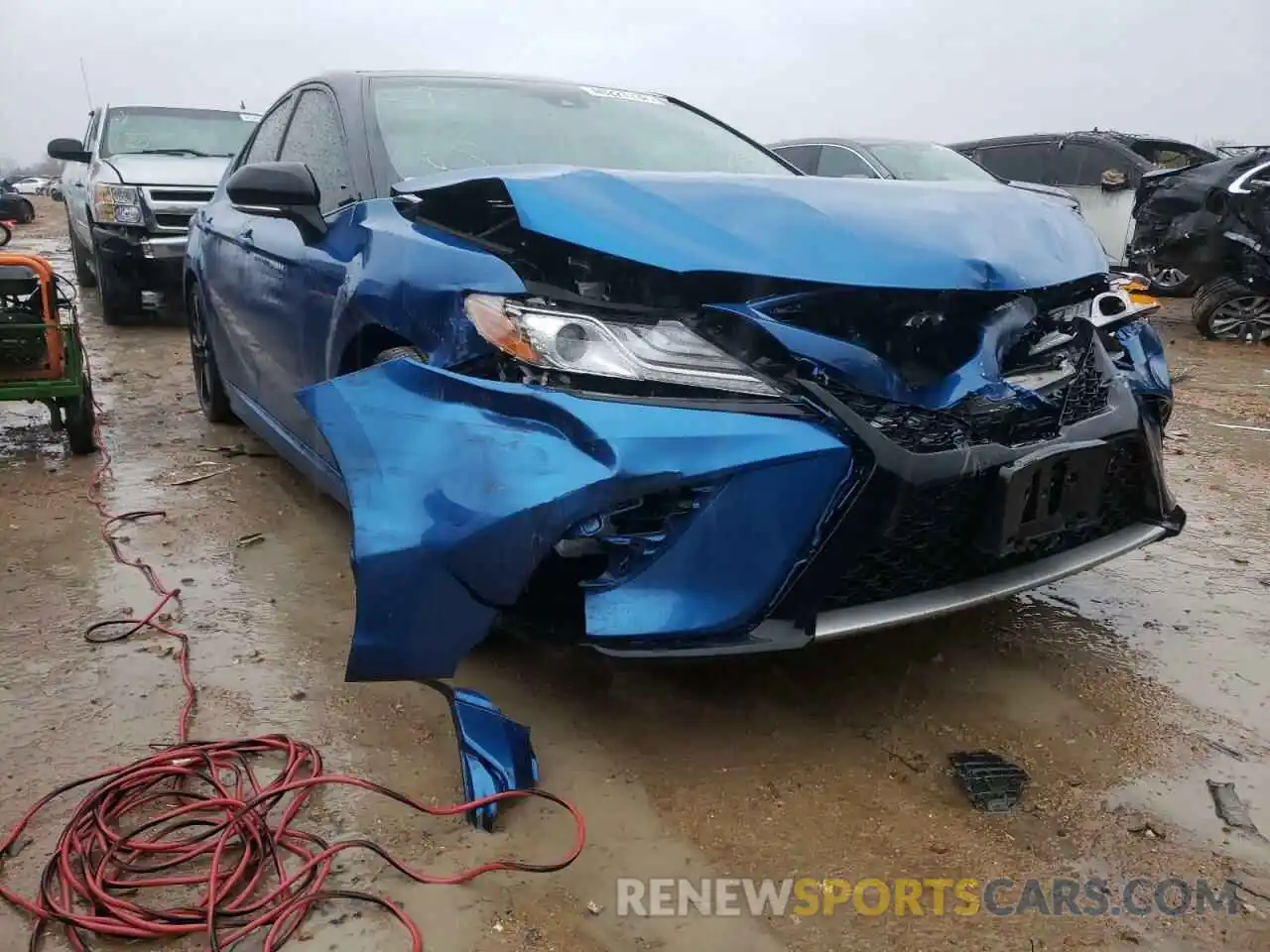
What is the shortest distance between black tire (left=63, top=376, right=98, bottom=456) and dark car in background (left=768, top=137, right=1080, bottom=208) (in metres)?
5.98

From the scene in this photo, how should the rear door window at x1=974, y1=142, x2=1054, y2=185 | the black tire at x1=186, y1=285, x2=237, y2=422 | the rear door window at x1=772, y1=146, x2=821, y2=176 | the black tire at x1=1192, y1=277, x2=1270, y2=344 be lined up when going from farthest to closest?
the rear door window at x1=974, y1=142, x2=1054, y2=185 < the rear door window at x1=772, y1=146, x2=821, y2=176 < the black tire at x1=1192, y1=277, x2=1270, y2=344 < the black tire at x1=186, y1=285, x2=237, y2=422

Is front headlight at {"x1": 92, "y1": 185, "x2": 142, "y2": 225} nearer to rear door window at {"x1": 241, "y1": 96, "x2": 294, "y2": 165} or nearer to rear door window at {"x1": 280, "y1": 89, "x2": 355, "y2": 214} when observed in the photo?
rear door window at {"x1": 241, "y1": 96, "x2": 294, "y2": 165}

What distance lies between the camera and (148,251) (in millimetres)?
7527

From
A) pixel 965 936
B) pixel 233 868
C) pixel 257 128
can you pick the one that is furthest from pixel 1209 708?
pixel 257 128

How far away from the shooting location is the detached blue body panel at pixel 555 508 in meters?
1.81

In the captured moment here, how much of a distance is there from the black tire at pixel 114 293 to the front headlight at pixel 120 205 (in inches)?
13.6

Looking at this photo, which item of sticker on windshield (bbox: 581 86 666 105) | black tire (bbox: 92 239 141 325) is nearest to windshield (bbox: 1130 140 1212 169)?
sticker on windshield (bbox: 581 86 666 105)

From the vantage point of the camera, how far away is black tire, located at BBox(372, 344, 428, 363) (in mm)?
2227

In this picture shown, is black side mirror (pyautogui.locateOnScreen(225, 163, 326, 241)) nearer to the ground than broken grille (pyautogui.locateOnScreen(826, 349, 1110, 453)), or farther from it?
farther from it

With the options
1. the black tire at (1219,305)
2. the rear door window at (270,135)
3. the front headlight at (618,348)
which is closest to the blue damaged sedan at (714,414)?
the front headlight at (618,348)

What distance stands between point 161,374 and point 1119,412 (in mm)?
5833

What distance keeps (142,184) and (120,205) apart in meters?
0.23

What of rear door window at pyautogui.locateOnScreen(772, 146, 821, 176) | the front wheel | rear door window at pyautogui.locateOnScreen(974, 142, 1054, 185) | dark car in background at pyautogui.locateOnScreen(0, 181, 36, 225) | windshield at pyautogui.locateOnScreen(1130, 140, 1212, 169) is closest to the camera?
dark car in background at pyautogui.locateOnScreen(0, 181, 36, 225)

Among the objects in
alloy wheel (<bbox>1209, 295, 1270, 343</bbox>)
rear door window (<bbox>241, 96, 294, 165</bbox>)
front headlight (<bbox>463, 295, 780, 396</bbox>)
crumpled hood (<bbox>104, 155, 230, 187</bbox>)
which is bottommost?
alloy wheel (<bbox>1209, 295, 1270, 343</bbox>)
